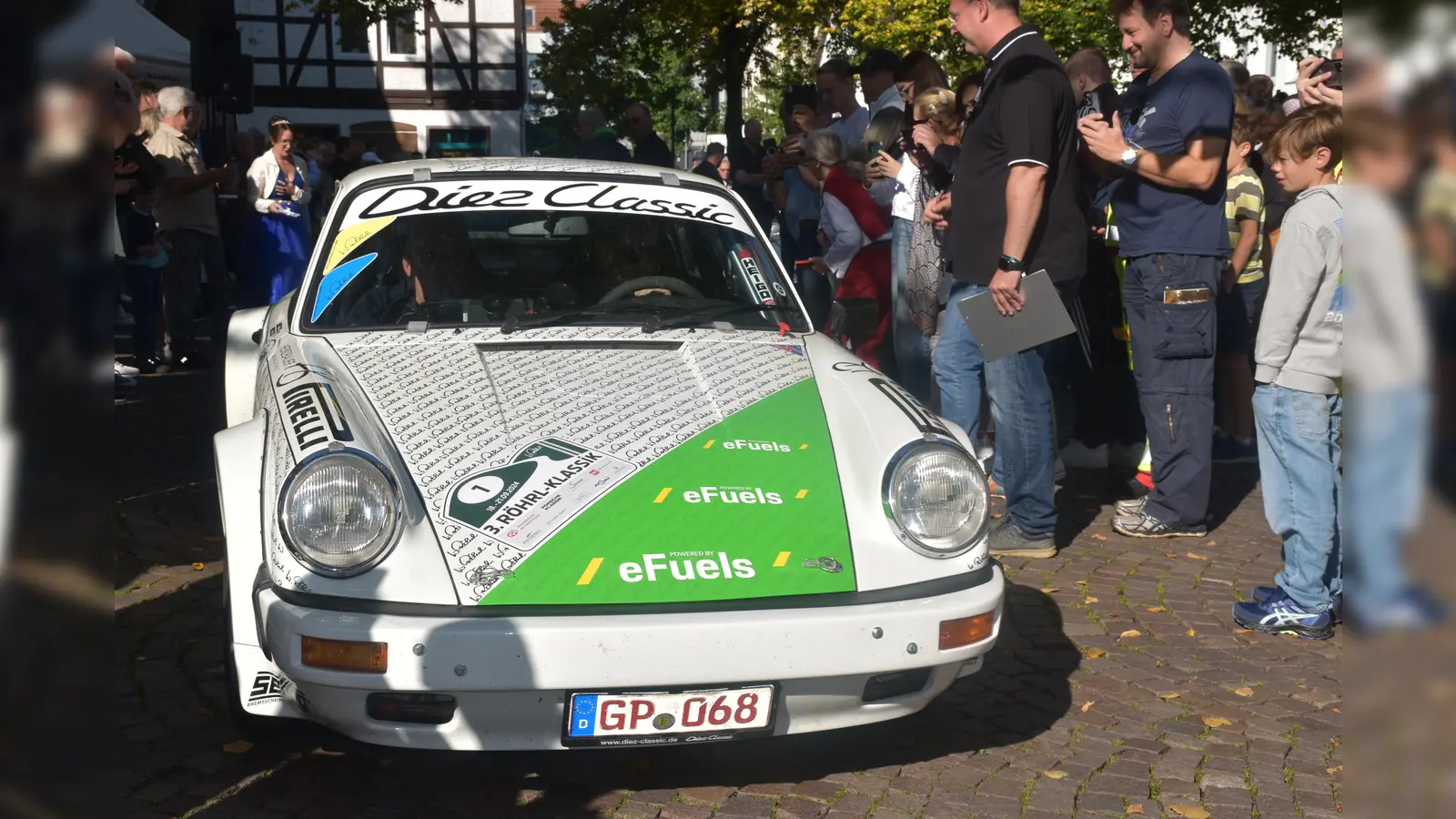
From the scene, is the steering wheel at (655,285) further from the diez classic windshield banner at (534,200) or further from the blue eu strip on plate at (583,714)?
the blue eu strip on plate at (583,714)

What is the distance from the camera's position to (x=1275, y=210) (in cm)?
786

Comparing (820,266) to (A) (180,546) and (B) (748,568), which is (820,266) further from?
(B) (748,568)

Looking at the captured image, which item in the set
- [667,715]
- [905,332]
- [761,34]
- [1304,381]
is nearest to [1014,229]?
[1304,381]

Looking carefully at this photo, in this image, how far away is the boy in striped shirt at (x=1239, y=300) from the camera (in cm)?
673

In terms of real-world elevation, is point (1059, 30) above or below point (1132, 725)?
above

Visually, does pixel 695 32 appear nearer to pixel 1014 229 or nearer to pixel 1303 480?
pixel 1014 229

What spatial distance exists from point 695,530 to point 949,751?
971 millimetres

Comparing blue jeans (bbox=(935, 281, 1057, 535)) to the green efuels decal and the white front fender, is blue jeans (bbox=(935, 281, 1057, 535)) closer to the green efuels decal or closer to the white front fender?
the green efuels decal

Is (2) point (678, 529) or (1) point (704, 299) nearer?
(2) point (678, 529)

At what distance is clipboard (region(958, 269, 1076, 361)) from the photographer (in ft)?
16.8

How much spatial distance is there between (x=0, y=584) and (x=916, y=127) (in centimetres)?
597

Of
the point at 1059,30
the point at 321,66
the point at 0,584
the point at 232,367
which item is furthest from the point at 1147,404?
the point at 321,66

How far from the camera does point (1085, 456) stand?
7.44 metres
